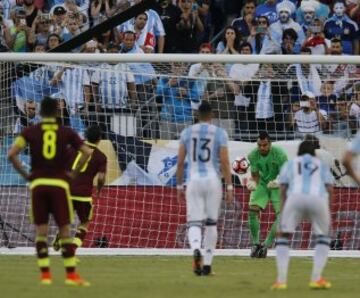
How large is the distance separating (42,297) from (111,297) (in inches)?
29.3

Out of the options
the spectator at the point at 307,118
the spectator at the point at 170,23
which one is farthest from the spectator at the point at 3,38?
the spectator at the point at 307,118

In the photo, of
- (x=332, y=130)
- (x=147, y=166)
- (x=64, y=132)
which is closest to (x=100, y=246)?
(x=147, y=166)

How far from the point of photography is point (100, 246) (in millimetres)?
22375

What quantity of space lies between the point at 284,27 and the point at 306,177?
11595mm

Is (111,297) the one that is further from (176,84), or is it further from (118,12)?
(118,12)

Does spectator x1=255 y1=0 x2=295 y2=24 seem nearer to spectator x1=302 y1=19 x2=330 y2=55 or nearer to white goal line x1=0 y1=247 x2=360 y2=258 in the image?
spectator x1=302 y1=19 x2=330 y2=55

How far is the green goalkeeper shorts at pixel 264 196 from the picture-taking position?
21078 millimetres

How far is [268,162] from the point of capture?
68.9 ft

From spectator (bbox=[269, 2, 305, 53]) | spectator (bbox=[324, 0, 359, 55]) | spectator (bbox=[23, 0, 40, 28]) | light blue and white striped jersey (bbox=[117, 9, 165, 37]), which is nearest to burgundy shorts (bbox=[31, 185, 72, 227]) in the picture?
light blue and white striped jersey (bbox=[117, 9, 165, 37])

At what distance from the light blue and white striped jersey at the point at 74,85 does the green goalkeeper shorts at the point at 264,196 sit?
341 cm

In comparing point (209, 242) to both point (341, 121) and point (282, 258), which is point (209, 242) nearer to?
point (282, 258)

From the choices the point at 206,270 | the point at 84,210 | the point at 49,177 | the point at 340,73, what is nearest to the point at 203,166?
the point at 206,270

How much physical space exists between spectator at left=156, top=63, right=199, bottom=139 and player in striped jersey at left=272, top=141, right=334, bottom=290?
7745 mm

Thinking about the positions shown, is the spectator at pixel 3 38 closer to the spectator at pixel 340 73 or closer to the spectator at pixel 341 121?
the spectator at pixel 340 73
